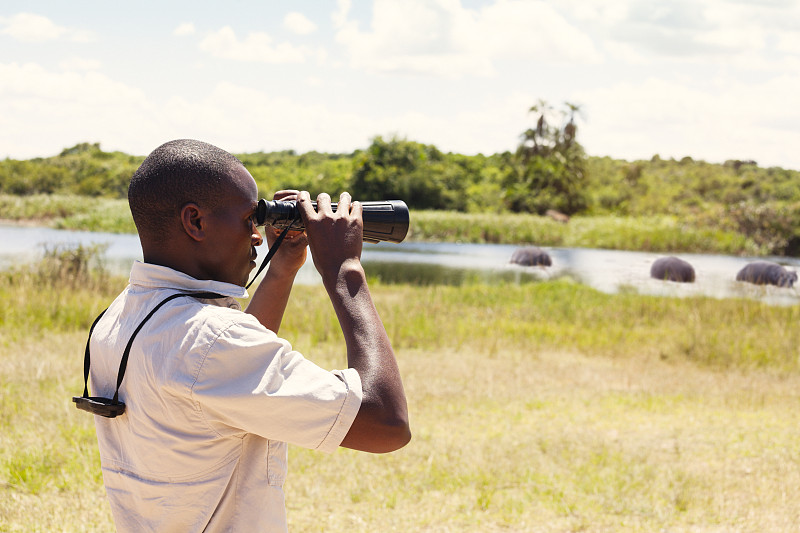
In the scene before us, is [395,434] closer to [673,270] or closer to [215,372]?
[215,372]

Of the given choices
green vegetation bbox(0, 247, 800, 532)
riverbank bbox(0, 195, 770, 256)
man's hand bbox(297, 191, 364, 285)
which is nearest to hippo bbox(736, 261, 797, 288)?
green vegetation bbox(0, 247, 800, 532)

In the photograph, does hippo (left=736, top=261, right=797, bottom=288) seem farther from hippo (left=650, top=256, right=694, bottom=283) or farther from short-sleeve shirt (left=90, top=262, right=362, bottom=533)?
short-sleeve shirt (left=90, top=262, right=362, bottom=533)

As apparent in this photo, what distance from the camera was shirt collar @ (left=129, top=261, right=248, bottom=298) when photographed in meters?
1.30

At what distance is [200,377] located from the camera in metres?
1.17

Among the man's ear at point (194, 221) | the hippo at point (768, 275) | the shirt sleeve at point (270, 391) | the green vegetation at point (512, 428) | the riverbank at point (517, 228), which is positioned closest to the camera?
the shirt sleeve at point (270, 391)

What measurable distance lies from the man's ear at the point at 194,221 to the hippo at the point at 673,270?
57.1 feet

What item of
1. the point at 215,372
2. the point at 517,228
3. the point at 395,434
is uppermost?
the point at 215,372

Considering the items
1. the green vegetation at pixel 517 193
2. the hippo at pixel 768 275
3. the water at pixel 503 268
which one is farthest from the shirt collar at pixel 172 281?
the green vegetation at pixel 517 193

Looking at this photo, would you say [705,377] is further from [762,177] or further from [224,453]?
[762,177]

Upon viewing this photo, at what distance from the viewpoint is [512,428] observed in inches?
218

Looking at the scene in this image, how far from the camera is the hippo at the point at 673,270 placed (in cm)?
1758

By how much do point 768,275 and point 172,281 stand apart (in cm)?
1867

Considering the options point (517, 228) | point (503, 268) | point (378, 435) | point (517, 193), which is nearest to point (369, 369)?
point (378, 435)

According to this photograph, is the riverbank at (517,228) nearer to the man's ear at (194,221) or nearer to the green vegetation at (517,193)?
the green vegetation at (517,193)
